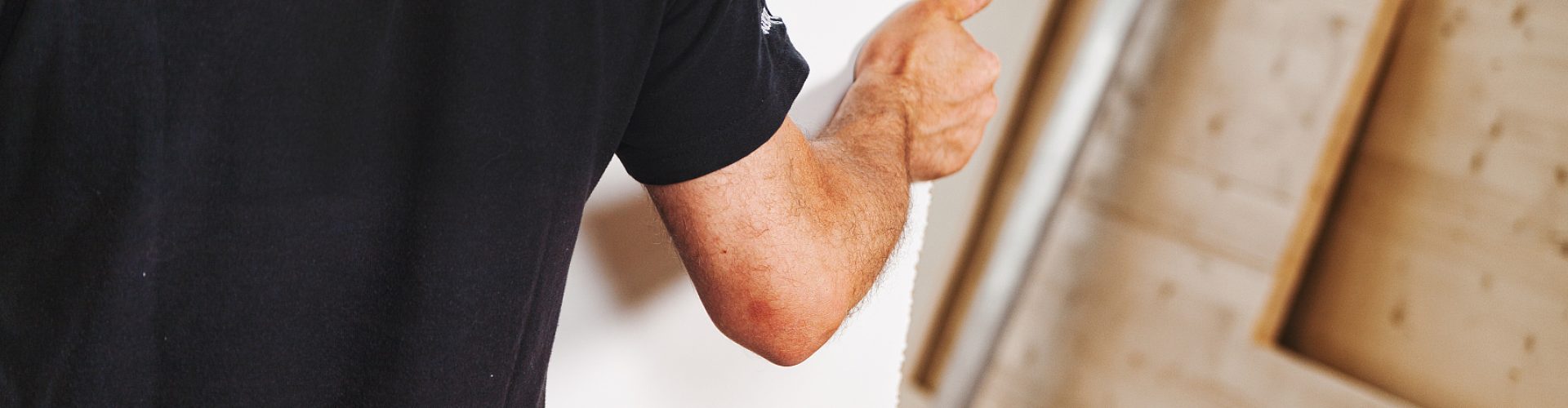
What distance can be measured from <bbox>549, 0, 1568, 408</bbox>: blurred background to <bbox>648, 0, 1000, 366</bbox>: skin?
0.26m

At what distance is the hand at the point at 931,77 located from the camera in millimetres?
921

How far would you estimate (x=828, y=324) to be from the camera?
2.44 ft

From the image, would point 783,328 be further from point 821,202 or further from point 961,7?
point 961,7

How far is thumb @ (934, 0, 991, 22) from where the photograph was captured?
974 millimetres

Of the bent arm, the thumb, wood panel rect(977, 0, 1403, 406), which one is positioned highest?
the thumb

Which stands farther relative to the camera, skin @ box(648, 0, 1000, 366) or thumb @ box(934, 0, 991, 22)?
thumb @ box(934, 0, 991, 22)

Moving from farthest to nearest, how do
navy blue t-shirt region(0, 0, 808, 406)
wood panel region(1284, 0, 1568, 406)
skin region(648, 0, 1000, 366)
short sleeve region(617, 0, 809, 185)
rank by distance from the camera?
wood panel region(1284, 0, 1568, 406), skin region(648, 0, 1000, 366), short sleeve region(617, 0, 809, 185), navy blue t-shirt region(0, 0, 808, 406)

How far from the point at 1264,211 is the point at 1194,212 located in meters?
0.11

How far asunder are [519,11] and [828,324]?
34 cm

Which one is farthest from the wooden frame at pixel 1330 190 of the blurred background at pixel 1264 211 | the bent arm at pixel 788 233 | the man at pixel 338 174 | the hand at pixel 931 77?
the man at pixel 338 174

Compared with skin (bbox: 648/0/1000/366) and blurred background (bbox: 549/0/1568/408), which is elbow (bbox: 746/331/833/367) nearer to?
skin (bbox: 648/0/1000/366)

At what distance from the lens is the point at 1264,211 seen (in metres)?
1.58

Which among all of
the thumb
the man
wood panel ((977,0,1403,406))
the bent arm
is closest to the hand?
the thumb

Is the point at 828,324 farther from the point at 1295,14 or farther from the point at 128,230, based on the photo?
the point at 1295,14
